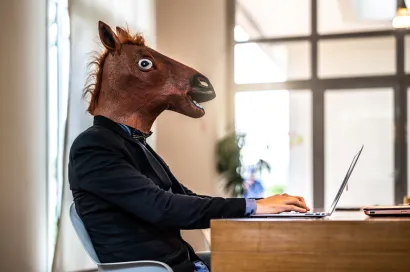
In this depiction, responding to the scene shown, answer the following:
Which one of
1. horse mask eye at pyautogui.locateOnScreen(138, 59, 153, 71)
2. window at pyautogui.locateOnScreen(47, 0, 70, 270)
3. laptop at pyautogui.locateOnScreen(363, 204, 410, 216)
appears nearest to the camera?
laptop at pyautogui.locateOnScreen(363, 204, 410, 216)

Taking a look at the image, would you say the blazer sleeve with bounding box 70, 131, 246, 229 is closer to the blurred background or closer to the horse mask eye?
the horse mask eye

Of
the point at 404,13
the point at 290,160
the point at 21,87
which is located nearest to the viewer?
the point at 21,87

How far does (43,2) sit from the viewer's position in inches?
143

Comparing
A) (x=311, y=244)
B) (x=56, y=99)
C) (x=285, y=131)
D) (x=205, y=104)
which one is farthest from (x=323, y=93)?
(x=311, y=244)

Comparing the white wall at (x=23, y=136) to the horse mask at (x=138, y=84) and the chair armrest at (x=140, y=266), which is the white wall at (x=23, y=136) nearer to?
the horse mask at (x=138, y=84)

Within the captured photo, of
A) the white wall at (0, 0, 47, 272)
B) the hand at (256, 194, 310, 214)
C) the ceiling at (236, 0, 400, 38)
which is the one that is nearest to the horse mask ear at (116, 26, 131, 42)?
the hand at (256, 194, 310, 214)

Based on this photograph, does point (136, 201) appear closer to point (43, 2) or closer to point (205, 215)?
point (205, 215)

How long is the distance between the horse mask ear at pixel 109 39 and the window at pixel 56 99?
6.26 ft

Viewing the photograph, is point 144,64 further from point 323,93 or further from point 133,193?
point 323,93

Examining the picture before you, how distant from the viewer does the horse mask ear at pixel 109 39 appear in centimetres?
192

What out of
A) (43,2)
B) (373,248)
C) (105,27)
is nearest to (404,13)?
(43,2)

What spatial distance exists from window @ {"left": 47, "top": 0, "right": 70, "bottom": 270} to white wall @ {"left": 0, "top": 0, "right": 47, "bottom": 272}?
0.36ft

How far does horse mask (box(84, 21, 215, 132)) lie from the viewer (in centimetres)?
190

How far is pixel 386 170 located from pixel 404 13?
3.21 meters
